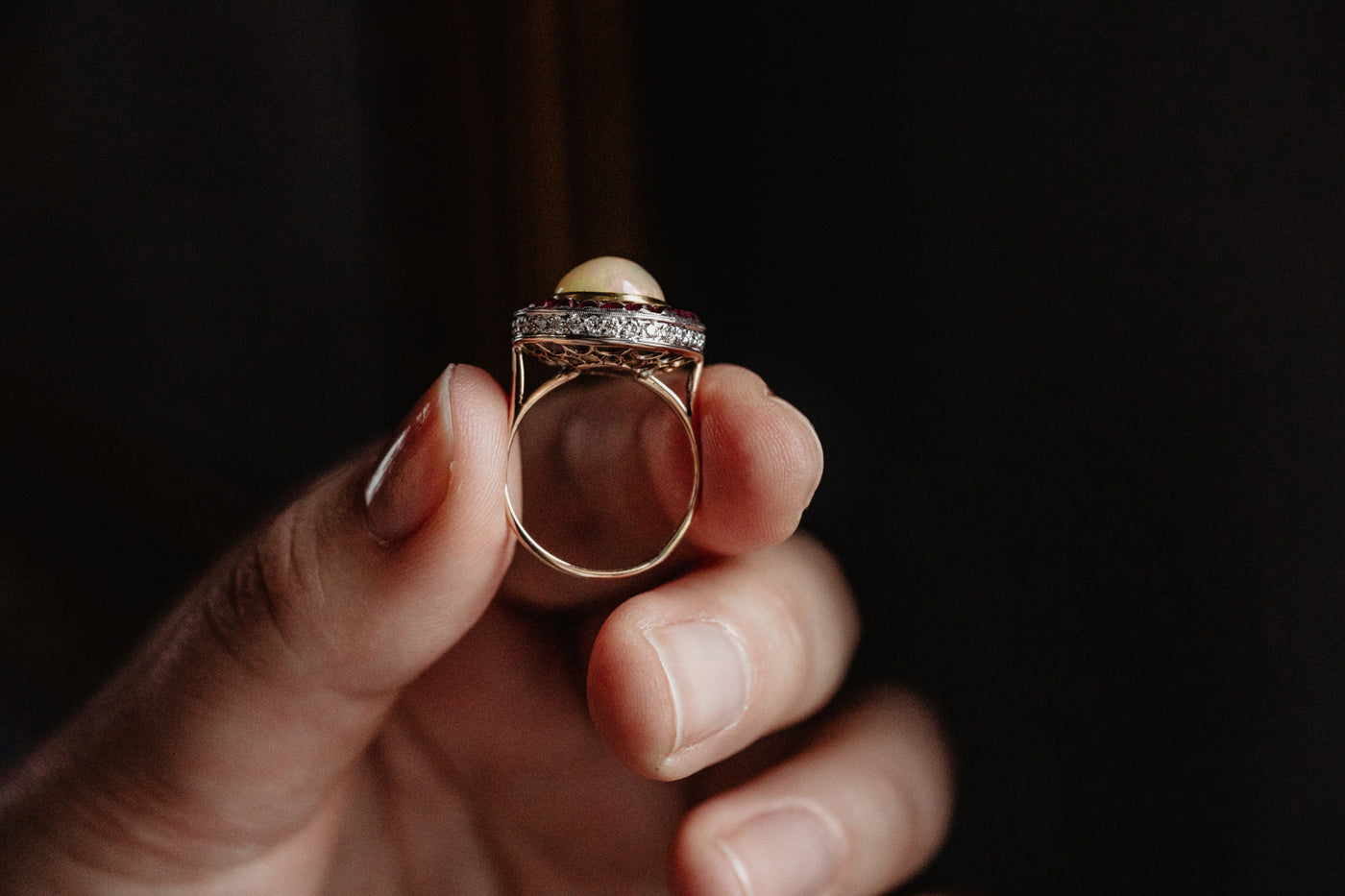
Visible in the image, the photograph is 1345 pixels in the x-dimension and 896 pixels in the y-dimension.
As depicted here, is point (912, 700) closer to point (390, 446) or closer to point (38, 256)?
point (390, 446)

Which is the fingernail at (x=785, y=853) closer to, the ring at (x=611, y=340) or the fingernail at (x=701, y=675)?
the fingernail at (x=701, y=675)

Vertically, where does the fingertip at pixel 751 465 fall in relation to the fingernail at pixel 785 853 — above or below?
above

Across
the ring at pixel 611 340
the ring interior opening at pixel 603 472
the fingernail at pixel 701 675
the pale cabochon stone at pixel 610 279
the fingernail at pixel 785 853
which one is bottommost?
the fingernail at pixel 785 853

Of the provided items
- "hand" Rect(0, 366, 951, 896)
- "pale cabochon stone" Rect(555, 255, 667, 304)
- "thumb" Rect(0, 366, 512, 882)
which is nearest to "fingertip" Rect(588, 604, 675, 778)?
"hand" Rect(0, 366, 951, 896)

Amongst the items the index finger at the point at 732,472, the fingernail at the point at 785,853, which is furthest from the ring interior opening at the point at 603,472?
the fingernail at the point at 785,853

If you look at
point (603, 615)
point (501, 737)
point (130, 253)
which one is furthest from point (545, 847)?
point (130, 253)

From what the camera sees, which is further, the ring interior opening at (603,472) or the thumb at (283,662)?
the ring interior opening at (603,472)
